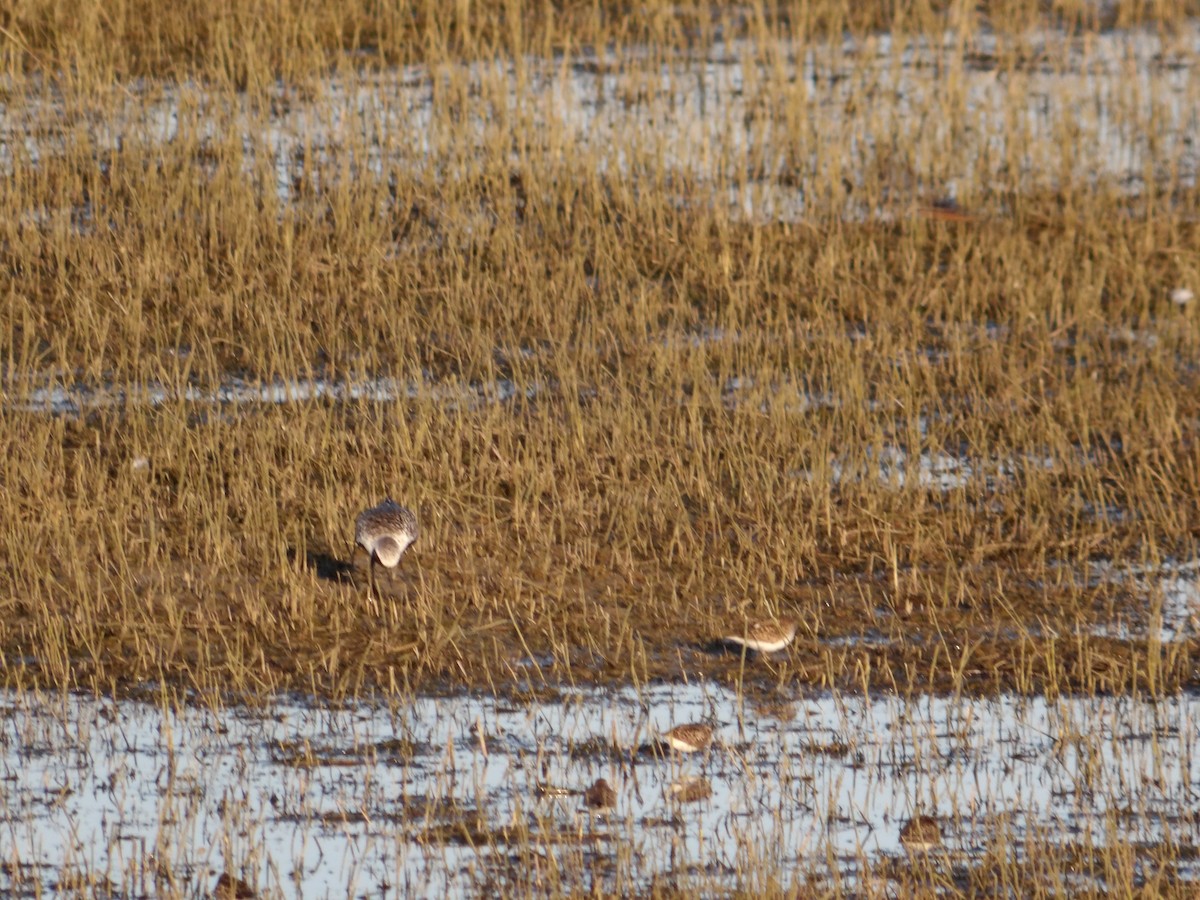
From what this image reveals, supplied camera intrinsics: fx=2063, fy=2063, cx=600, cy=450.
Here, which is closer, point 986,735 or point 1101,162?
point 986,735

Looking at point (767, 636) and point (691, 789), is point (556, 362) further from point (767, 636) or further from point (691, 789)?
point (691, 789)

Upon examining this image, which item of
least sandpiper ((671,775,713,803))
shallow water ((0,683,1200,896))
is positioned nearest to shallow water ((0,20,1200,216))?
shallow water ((0,683,1200,896))

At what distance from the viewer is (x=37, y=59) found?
9.68 m

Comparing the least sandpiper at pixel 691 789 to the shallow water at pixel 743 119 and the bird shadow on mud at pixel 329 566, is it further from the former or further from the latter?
the shallow water at pixel 743 119

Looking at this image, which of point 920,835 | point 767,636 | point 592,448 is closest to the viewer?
point 920,835

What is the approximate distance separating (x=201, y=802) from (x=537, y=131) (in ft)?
17.8

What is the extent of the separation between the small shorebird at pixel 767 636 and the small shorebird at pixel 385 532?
39.1 inches

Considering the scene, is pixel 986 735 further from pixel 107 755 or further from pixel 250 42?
pixel 250 42

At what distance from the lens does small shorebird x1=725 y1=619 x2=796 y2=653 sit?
5.67 metres

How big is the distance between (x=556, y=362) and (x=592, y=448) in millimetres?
745

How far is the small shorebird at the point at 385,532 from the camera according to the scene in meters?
5.95

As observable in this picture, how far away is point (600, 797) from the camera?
471cm

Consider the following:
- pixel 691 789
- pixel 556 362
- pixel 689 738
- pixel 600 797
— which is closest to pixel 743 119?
pixel 556 362

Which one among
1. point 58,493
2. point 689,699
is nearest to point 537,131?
point 58,493
